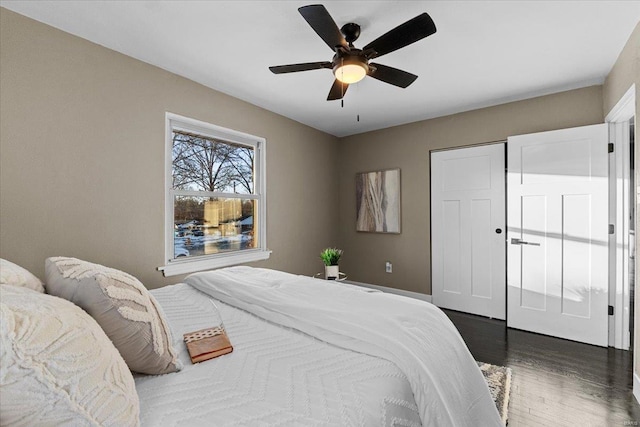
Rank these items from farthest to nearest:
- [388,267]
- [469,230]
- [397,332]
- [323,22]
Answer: [388,267]
[469,230]
[323,22]
[397,332]

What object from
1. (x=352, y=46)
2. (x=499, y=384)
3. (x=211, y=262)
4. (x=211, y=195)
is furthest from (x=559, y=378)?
(x=211, y=195)

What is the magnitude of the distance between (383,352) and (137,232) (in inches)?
86.1

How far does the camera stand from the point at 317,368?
1.02 metres

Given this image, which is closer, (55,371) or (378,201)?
(55,371)

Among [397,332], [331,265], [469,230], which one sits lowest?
[331,265]

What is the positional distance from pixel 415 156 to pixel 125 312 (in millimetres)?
3750

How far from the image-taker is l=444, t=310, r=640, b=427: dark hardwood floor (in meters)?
1.80

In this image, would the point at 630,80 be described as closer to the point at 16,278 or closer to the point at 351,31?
the point at 351,31

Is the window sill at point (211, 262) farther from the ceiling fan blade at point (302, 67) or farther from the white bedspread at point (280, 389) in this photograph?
the ceiling fan blade at point (302, 67)

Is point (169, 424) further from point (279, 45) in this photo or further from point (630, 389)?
point (630, 389)

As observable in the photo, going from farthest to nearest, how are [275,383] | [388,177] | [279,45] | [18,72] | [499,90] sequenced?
[388,177] < [499,90] < [279,45] < [18,72] < [275,383]

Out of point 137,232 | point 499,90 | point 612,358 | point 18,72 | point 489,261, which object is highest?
point 499,90

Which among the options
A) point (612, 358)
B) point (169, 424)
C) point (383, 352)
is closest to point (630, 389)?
point (612, 358)

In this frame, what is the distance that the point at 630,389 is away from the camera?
6.72 feet
